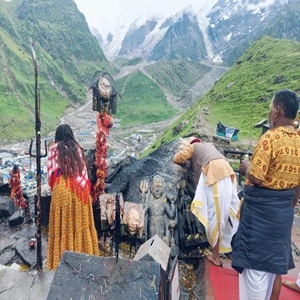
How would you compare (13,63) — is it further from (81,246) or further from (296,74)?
(81,246)

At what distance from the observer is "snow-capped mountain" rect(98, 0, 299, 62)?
162m

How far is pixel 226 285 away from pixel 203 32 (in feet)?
614

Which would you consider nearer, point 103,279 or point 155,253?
point 103,279

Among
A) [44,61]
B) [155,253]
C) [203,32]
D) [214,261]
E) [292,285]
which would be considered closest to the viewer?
[155,253]

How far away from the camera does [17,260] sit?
448 cm

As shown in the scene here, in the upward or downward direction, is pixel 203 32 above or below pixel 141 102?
above

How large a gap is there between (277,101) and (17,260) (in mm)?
4012

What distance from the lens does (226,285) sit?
12.0 feet

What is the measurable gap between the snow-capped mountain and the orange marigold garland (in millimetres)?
155919

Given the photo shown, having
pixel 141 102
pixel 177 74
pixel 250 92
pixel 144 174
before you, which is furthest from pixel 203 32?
pixel 144 174

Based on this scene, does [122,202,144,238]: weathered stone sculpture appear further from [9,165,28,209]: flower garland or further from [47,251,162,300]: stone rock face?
[9,165,28,209]: flower garland

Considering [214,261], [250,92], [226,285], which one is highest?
[250,92]

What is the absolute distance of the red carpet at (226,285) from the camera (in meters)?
3.47

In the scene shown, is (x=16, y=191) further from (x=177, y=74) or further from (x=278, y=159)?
(x=177, y=74)
